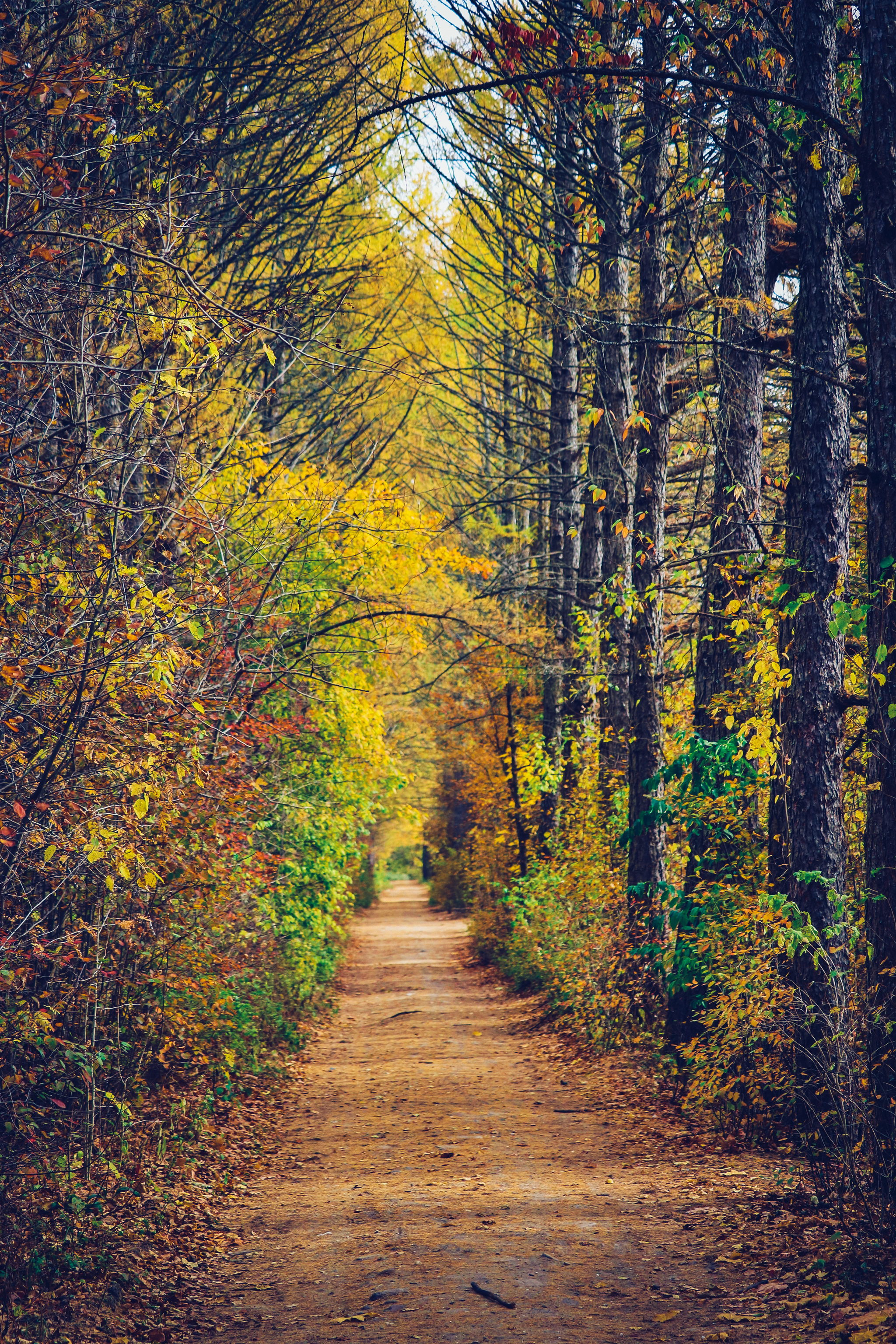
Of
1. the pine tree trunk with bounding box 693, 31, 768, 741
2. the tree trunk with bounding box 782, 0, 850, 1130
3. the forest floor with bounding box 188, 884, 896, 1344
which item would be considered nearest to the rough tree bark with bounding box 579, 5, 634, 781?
the pine tree trunk with bounding box 693, 31, 768, 741

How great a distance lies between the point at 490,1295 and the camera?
520cm

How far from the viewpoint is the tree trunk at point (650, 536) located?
1002 cm

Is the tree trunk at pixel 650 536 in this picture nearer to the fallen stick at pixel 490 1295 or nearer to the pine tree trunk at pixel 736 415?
the pine tree trunk at pixel 736 415

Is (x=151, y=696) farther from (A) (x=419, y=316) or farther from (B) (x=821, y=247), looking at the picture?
(A) (x=419, y=316)

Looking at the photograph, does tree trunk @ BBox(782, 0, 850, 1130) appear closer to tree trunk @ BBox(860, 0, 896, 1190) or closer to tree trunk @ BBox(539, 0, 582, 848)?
tree trunk @ BBox(860, 0, 896, 1190)

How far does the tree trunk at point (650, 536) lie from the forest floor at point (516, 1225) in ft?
6.65

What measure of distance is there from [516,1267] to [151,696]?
397 centimetres

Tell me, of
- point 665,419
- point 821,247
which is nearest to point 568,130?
point 665,419

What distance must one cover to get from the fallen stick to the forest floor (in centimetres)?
3

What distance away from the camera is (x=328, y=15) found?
9.80 meters

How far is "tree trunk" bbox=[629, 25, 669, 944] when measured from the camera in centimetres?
1002

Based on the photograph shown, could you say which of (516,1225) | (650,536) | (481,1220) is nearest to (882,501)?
(516,1225)

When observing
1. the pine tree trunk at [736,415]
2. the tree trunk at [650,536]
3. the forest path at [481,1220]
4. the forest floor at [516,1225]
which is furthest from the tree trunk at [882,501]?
the tree trunk at [650,536]

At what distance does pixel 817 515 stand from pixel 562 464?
409 inches
